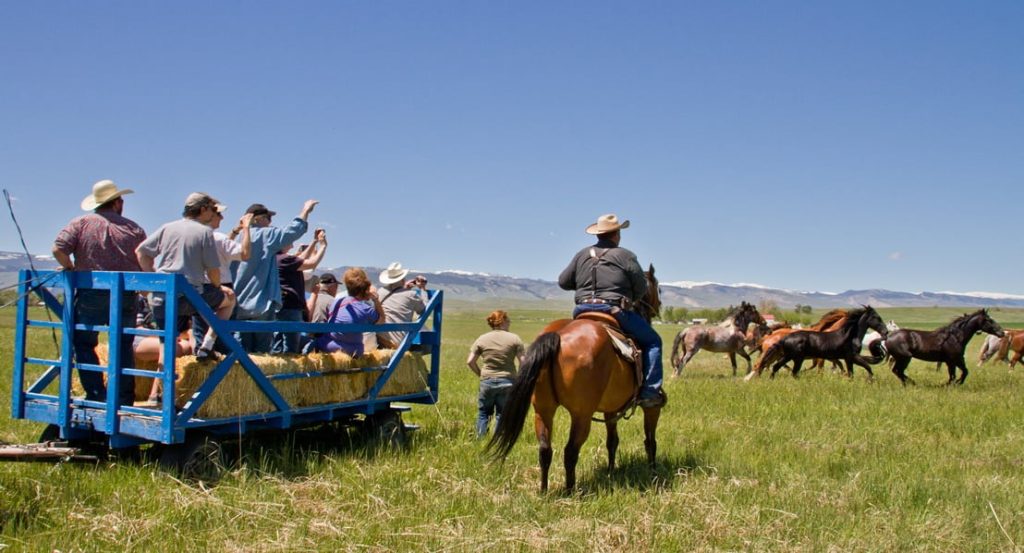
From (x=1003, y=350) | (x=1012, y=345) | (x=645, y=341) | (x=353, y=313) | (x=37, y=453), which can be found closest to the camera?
(x=37, y=453)

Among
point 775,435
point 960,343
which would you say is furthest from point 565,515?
point 960,343

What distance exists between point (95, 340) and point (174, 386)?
3.63 ft

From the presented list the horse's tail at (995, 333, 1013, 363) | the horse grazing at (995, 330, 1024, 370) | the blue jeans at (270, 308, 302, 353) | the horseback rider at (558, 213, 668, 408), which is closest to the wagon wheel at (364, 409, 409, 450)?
the blue jeans at (270, 308, 302, 353)

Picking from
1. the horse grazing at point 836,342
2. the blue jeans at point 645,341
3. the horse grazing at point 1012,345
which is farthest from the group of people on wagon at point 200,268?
the horse grazing at point 1012,345

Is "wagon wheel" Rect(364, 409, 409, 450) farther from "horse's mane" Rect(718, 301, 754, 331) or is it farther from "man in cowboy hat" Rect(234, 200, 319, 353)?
"horse's mane" Rect(718, 301, 754, 331)

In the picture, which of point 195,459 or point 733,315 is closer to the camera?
point 195,459

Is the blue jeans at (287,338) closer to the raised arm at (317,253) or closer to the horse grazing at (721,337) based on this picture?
the raised arm at (317,253)

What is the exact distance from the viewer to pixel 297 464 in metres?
8.02

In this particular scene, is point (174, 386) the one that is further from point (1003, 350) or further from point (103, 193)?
point (1003, 350)

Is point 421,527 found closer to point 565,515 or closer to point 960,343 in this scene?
point 565,515

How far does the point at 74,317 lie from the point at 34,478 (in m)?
1.33

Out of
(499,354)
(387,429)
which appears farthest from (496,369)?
(387,429)

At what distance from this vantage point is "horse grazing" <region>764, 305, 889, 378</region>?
20.0 meters

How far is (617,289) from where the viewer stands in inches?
320
